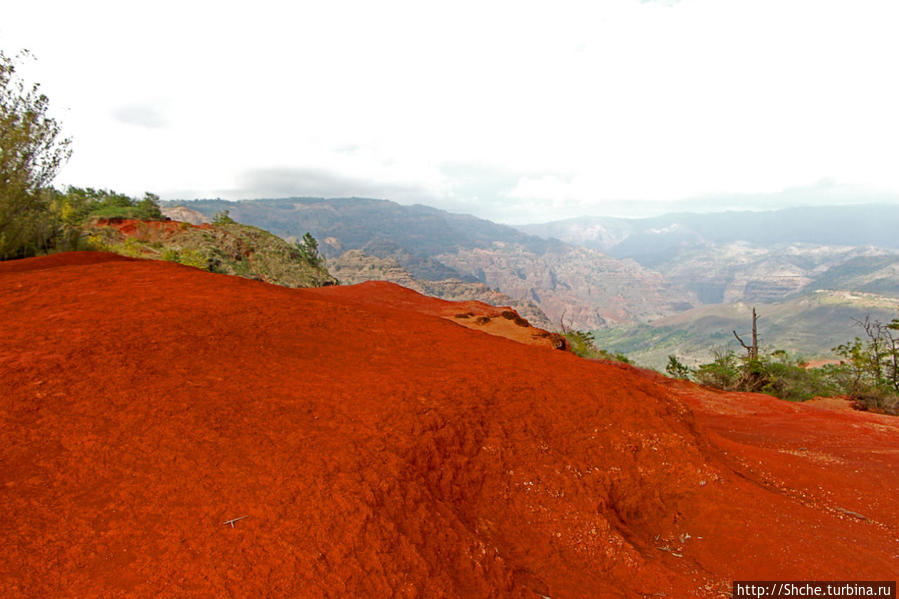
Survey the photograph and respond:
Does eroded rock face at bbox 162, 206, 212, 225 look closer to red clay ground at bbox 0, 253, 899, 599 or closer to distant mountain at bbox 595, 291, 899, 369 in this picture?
red clay ground at bbox 0, 253, 899, 599

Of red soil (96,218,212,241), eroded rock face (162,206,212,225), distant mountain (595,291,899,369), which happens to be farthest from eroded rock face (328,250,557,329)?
red soil (96,218,212,241)

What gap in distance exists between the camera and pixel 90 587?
293 cm

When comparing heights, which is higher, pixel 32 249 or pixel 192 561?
pixel 32 249

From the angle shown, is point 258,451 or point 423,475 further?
point 423,475

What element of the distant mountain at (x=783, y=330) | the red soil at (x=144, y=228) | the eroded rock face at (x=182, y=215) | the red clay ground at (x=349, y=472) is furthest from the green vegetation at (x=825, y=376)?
the eroded rock face at (x=182, y=215)

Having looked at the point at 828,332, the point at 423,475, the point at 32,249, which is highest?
the point at 32,249

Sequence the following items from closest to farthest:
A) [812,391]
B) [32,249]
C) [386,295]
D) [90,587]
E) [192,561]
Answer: [90,587]
[192,561]
[32,249]
[386,295]
[812,391]

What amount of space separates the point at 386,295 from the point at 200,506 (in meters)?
20.3

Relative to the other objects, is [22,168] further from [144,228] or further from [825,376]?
[825,376]

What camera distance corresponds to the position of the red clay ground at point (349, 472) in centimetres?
341

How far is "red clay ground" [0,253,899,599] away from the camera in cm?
341

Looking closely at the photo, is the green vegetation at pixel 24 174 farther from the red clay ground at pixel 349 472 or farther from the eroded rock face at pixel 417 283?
the eroded rock face at pixel 417 283


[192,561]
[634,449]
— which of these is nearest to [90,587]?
[192,561]

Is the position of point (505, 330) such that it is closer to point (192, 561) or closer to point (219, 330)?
point (219, 330)
